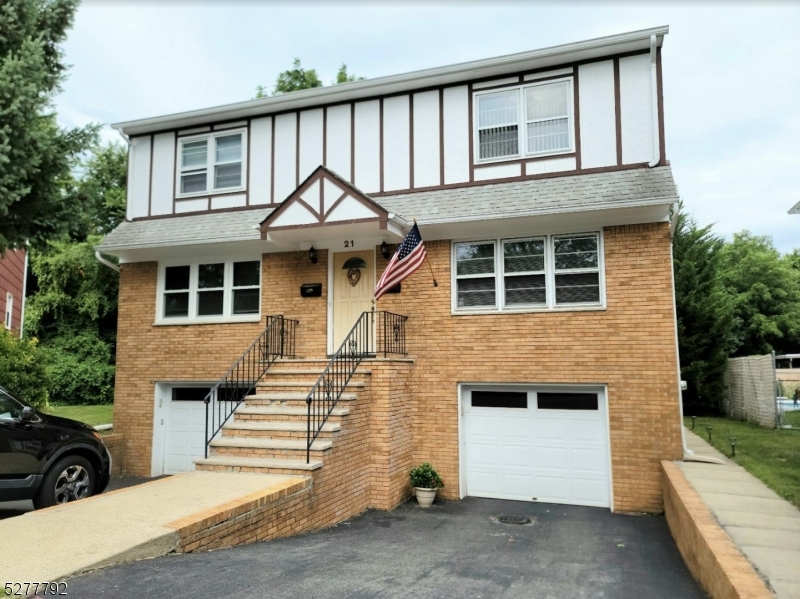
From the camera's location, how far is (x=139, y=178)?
519 inches

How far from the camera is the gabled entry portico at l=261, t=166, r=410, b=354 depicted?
10.0m

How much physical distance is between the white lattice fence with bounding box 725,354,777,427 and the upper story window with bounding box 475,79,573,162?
25.8 ft

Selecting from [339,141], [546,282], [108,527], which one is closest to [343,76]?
[339,141]

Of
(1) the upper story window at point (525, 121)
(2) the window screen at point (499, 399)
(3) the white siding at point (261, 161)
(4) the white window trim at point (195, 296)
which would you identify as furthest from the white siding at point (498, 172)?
(4) the white window trim at point (195, 296)

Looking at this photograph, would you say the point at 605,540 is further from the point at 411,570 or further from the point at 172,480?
the point at 172,480

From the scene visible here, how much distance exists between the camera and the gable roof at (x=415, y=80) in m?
9.88

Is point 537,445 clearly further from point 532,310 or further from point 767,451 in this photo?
point 767,451

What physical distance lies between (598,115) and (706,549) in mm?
7609

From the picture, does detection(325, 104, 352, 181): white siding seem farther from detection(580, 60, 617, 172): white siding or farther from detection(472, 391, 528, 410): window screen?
detection(472, 391, 528, 410): window screen

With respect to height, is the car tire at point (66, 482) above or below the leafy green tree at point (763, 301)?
below

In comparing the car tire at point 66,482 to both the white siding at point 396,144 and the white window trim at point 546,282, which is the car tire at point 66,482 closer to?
the white window trim at point 546,282

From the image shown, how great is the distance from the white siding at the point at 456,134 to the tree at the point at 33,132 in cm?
629

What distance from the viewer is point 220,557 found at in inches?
201

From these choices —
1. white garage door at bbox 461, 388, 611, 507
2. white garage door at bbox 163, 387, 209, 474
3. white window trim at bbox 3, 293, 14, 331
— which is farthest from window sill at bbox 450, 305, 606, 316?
white window trim at bbox 3, 293, 14, 331
